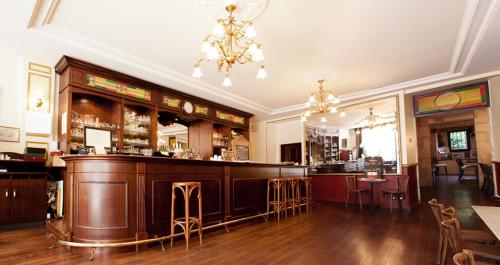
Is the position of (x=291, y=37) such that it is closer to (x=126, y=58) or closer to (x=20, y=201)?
(x=126, y=58)

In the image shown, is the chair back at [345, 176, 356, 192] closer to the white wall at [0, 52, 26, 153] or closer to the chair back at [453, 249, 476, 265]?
the chair back at [453, 249, 476, 265]

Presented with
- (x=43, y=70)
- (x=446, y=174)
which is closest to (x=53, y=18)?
(x=43, y=70)

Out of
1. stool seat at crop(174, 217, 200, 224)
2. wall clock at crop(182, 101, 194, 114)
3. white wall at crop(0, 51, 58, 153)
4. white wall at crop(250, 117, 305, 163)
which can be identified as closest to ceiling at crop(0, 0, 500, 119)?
white wall at crop(0, 51, 58, 153)

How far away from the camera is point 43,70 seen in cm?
552

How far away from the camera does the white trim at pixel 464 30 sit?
3744 mm

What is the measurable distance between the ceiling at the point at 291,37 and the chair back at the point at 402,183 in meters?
2.49

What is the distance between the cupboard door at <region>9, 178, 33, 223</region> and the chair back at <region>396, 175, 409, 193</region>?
325 inches

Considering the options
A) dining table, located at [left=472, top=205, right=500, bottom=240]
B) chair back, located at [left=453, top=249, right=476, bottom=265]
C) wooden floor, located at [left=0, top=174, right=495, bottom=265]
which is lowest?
wooden floor, located at [left=0, top=174, right=495, bottom=265]

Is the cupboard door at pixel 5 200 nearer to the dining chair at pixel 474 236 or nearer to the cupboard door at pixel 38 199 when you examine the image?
the cupboard door at pixel 38 199

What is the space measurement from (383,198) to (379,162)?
1.78 m

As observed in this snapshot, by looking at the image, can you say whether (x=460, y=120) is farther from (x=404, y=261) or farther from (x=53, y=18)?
(x=53, y=18)

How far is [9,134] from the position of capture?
509 centimetres

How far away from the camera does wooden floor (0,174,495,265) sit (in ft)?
10.3

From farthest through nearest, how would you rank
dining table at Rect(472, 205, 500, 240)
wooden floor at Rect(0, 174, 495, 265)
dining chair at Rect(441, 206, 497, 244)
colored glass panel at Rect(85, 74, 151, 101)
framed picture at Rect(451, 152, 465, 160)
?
framed picture at Rect(451, 152, 465, 160)
colored glass panel at Rect(85, 74, 151, 101)
wooden floor at Rect(0, 174, 495, 265)
dining chair at Rect(441, 206, 497, 244)
dining table at Rect(472, 205, 500, 240)
